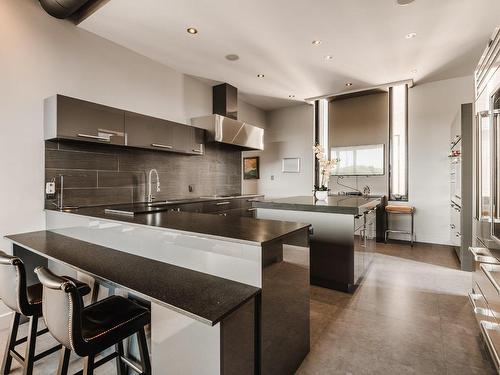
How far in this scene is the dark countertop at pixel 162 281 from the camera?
102 cm

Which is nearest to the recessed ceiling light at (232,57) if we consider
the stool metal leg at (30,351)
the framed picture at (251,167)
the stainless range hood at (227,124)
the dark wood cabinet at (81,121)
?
the stainless range hood at (227,124)

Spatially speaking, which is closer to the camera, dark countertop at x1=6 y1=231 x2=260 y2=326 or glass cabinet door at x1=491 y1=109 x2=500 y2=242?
dark countertop at x1=6 y1=231 x2=260 y2=326

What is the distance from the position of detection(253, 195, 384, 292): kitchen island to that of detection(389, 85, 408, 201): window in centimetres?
262

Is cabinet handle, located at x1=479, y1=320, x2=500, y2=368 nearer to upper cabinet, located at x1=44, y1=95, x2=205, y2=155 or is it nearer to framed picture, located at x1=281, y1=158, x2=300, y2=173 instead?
upper cabinet, located at x1=44, y1=95, x2=205, y2=155

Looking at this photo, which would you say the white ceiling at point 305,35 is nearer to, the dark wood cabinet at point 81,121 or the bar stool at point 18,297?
the dark wood cabinet at point 81,121

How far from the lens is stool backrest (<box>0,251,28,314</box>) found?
4.50 feet

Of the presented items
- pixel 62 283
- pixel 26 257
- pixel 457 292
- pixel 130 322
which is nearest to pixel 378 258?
pixel 457 292

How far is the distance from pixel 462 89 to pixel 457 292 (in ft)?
12.1

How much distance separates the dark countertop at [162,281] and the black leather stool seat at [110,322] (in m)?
0.19

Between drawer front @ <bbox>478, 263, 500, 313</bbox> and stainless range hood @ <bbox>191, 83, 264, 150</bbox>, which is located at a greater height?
stainless range hood @ <bbox>191, 83, 264, 150</bbox>

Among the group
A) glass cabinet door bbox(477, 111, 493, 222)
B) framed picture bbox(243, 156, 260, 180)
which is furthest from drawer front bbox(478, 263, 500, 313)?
framed picture bbox(243, 156, 260, 180)

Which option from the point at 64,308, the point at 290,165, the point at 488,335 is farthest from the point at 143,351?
the point at 290,165

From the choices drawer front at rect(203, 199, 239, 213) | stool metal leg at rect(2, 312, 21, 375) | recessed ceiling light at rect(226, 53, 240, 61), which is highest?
recessed ceiling light at rect(226, 53, 240, 61)

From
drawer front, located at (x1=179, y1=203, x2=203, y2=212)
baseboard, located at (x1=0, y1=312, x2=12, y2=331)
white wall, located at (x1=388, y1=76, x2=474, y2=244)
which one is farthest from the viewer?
white wall, located at (x1=388, y1=76, x2=474, y2=244)
